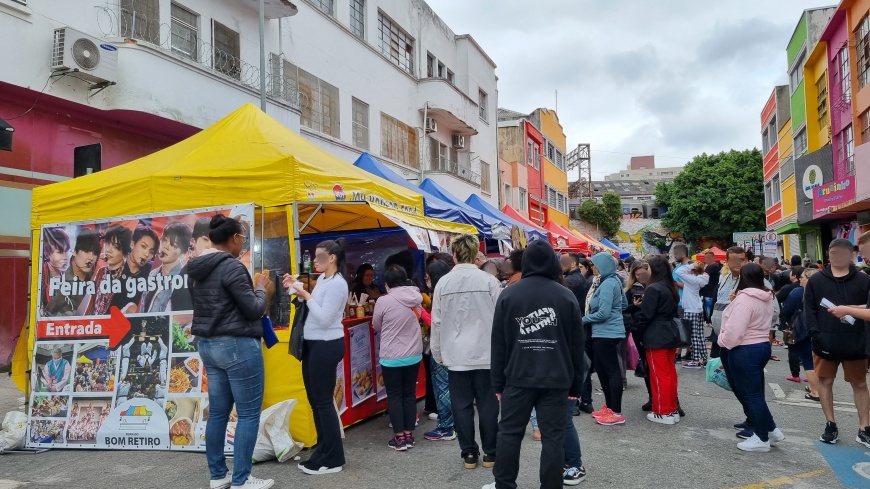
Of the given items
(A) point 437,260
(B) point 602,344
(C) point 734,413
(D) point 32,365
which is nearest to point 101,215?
(D) point 32,365

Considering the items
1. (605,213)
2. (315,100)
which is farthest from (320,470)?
(605,213)

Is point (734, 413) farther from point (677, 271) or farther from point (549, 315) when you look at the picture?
point (549, 315)

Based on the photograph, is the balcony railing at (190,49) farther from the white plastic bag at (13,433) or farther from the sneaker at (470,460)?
the sneaker at (470,460)

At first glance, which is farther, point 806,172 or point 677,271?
point 806,172

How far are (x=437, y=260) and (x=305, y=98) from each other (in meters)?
10.3

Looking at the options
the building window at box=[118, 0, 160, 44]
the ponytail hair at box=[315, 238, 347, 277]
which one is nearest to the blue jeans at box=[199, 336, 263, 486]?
the ponytail hair at box=[315, 238, 347, 277]

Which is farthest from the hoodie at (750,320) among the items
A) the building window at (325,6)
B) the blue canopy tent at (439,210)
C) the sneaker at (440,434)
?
the building window at (325,6)

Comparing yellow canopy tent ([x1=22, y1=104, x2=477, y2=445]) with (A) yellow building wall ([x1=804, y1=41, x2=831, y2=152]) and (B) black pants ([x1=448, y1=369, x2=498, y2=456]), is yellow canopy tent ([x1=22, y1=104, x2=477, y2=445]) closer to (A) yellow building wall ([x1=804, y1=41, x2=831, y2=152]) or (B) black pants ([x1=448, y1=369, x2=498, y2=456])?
(B) black pants ([x1=448, y1=369, x2=498, y2=456])

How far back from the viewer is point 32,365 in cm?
572

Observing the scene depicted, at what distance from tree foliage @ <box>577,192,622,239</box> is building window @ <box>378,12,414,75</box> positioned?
109 ft

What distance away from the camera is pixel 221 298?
4094mm

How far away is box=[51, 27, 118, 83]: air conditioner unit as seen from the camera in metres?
9.38

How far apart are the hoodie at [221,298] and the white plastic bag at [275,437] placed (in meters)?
1.16

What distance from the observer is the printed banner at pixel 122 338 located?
17.3ft
